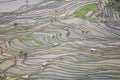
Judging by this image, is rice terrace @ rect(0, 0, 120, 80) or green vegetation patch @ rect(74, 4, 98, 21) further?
green vegetation patch @ rect(74, 4, 98, 21)

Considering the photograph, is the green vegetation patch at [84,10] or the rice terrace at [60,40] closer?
the rice terrace at [60,40]

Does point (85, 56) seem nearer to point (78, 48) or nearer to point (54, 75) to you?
point (78, 48)

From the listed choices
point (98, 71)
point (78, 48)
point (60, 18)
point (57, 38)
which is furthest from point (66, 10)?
point (98, 71)

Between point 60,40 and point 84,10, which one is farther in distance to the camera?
point 84,10

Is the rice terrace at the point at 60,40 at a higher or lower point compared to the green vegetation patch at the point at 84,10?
lower

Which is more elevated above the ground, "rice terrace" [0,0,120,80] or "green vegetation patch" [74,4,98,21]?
"green vegetation patch" [74,4,98,21]

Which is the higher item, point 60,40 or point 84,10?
point 84,10

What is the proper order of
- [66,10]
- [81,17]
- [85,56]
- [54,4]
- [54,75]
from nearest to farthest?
[54,75], [85,56], [81,17], [66,10], [54,4]

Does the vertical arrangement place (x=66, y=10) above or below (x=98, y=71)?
above
